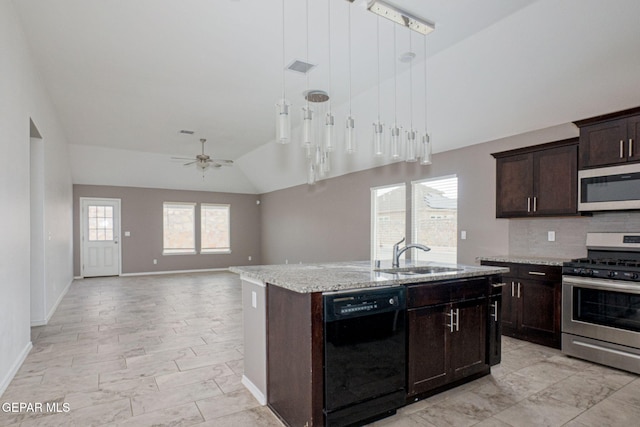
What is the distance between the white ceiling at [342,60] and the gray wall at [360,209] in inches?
9.3

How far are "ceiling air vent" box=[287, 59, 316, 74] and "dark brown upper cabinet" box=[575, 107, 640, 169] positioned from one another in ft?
9.66

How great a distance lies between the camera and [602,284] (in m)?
3.30

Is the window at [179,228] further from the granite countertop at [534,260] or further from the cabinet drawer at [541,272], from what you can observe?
the cabinet drawer at [541,272]

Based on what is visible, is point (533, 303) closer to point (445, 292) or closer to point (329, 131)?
point (445, 292)

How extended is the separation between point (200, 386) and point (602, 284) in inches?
144

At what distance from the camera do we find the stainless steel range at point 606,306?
3.14m

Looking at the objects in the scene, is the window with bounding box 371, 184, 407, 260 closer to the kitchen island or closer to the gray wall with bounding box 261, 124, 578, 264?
the gray wall with bounding box 261, 124, 578, 264

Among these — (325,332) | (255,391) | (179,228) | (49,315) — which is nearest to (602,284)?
(325,332)

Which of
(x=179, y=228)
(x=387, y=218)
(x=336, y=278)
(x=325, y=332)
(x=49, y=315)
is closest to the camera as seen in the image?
(x=325, y=332)

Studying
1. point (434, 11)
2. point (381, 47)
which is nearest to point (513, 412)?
point (434, 11)

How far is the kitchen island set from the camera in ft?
6.97

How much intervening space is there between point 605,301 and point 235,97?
16.6ft

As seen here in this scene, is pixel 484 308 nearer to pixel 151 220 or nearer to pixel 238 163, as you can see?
pixel 238 163

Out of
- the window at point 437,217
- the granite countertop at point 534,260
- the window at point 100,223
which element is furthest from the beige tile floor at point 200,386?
Answer: the window at point 100,223
